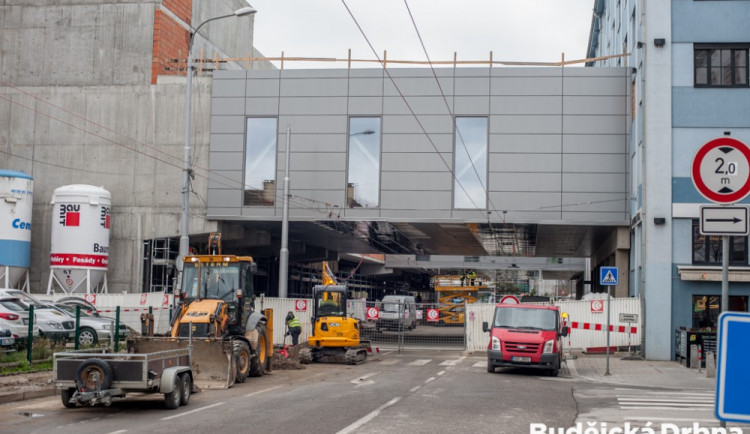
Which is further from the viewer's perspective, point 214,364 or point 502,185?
point 502,185

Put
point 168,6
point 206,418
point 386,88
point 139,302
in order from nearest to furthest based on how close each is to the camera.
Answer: point 206,418 < point 139,302 < point 386,88 < point 168,6

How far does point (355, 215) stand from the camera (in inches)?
1467

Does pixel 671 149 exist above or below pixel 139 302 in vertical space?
above

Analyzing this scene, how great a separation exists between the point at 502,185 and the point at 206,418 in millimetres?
25082

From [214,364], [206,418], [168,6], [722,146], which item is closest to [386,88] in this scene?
[168,6]

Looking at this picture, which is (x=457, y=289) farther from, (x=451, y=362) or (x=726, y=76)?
(x=726, y=76)

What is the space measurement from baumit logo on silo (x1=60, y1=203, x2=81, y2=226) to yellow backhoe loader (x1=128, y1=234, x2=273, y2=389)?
17352 mm

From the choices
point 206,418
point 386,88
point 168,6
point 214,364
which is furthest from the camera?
point 168,6

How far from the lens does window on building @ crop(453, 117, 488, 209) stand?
36.3 metres

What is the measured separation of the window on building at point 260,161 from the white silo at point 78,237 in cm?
633

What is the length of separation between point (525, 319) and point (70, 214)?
72.1 ft

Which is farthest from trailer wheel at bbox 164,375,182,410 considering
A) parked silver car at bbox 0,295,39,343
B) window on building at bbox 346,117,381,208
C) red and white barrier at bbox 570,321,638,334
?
window on building at bbox 346,117,381,208

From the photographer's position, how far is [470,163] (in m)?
36.4

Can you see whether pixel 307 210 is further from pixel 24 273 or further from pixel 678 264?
pixel 678 264
